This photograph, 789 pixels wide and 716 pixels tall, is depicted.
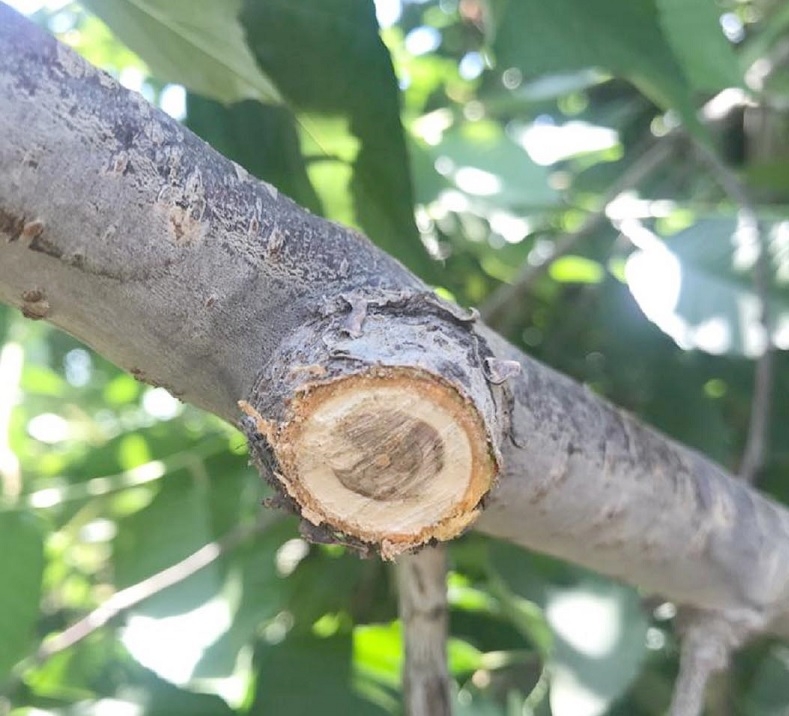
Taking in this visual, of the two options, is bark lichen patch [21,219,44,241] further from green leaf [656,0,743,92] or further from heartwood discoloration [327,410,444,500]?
green leaf [656,0,743,92]

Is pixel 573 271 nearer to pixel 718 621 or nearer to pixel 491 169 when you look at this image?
pixel 491 169

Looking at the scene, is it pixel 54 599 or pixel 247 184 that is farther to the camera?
pixel 54 599

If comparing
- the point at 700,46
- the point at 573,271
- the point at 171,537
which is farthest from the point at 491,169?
the point at 171,537

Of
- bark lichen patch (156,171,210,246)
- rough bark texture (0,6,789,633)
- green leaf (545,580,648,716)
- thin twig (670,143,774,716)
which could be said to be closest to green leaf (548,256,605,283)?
thin twig (670,143,774,716)

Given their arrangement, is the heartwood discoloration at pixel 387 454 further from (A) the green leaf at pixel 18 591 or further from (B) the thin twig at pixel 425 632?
(A) the green leaf at pixel 18 591

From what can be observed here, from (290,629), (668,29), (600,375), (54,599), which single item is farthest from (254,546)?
(54,599)

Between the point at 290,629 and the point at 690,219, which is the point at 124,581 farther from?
the point at 690,219
